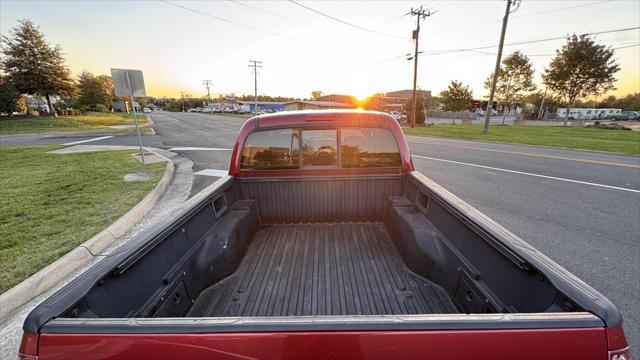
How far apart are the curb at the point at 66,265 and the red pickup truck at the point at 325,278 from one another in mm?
2216

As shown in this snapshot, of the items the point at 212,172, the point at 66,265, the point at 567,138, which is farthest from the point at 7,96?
the point at 567,138

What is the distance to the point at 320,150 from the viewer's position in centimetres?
338

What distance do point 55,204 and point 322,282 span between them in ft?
19.6

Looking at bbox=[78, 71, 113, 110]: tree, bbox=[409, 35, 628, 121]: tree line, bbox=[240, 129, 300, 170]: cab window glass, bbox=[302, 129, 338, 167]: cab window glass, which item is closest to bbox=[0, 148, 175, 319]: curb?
bbox=[240, 129, 300, 170]: cab window glass

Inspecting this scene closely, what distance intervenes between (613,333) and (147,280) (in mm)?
2279

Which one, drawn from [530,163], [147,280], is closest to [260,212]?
[147,280]

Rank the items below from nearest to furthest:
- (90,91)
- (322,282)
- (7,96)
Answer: (322,282) → (7,96) → (90,91)

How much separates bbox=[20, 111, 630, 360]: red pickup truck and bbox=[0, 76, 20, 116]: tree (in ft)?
142

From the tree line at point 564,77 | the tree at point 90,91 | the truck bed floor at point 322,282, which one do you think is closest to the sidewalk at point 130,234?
the truck bed floor at point 322,282

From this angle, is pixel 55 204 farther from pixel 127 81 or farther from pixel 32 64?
pixel 32 64

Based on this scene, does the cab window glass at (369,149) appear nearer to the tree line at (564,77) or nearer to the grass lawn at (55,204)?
the grass lawn at (55,204)

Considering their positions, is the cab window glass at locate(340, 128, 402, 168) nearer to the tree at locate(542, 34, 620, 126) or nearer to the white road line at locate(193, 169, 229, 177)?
the white road line at locate(193, 169, 229, 177)

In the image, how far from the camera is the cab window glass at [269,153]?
3342 mm

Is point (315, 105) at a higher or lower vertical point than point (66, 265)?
higher
